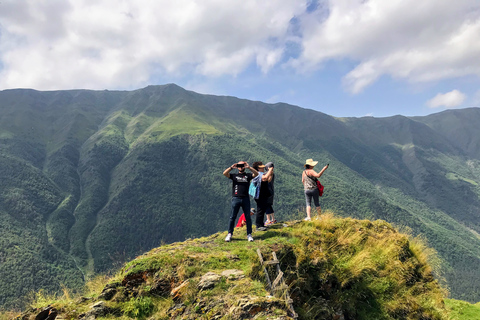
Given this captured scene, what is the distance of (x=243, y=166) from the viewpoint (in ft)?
31.7

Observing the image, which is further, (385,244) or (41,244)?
Answer: (41,244)

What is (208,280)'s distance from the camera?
6.44 metres

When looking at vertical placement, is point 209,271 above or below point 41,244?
above

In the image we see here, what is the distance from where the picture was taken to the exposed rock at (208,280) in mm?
6279

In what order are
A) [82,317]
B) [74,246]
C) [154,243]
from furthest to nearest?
[154,243], [74,246], [82,317]

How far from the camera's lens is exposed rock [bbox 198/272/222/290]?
6279 millimetres

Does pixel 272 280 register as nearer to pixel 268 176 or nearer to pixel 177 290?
pixel 177 290

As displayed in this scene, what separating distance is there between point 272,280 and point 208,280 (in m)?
1.52

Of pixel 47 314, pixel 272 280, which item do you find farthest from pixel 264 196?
pixel 47 314

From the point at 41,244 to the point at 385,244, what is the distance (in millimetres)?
186255

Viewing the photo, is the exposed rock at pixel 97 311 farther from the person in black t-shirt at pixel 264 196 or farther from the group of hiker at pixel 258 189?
the person in black t-shirt at pixel 264 196

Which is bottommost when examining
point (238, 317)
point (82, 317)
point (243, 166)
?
point (82, 317)

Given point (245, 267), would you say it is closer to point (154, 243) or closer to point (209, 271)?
point (209, 271)

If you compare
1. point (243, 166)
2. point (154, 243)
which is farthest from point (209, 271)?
point (154, 243)
